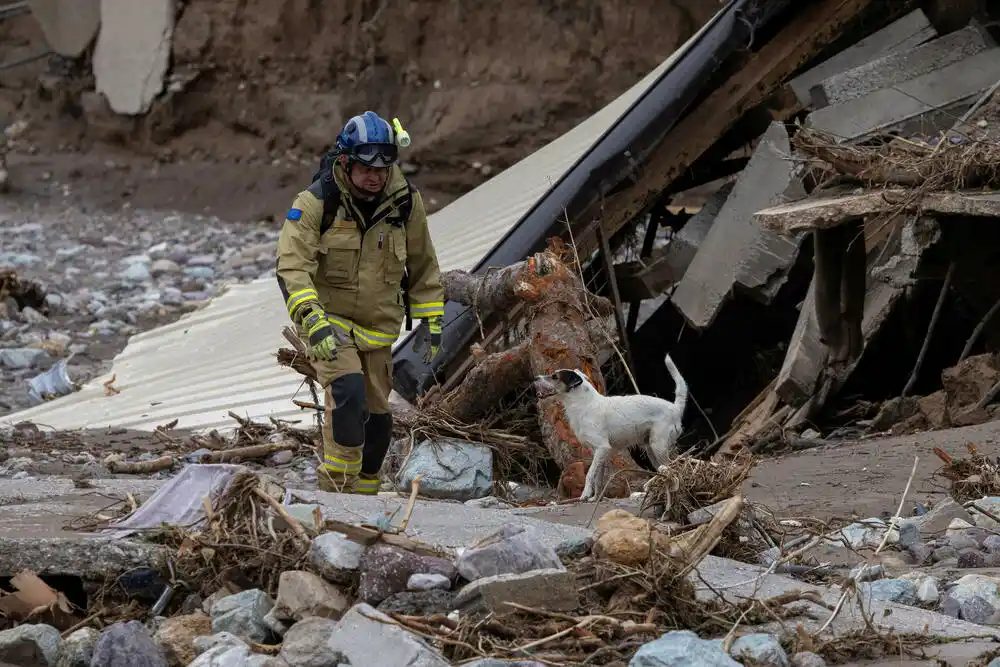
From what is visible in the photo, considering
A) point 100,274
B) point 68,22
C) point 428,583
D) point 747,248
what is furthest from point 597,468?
point 68,22

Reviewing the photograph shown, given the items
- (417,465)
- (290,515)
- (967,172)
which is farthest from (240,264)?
(290,515)

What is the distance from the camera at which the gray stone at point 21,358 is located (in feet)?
32.3

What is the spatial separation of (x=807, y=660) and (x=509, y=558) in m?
0.80

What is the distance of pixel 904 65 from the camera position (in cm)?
761

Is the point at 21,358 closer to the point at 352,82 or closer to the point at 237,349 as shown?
the point at 237,349

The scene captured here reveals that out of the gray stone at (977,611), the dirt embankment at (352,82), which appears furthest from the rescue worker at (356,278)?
the dirt embankment at (352,82)

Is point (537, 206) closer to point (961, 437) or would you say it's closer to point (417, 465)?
point (417, 465)

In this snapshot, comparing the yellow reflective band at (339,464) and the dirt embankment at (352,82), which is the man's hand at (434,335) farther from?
the dirt embankment at (352,82)

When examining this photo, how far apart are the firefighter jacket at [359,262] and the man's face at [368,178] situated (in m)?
0.07

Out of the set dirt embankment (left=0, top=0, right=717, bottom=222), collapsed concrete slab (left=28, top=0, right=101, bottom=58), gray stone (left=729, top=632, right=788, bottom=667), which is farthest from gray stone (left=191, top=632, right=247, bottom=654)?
collapsed concrete slab (left=28, top=0, right=101, bottom=58)

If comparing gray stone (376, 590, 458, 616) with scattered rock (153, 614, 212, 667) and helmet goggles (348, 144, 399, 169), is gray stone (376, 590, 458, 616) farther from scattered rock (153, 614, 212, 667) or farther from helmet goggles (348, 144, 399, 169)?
helmet goggles (348, 144, 399, 169)

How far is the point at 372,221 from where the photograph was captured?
5.24 meters

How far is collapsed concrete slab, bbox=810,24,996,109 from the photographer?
7535 millimetres

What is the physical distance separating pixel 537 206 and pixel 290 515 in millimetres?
4551
